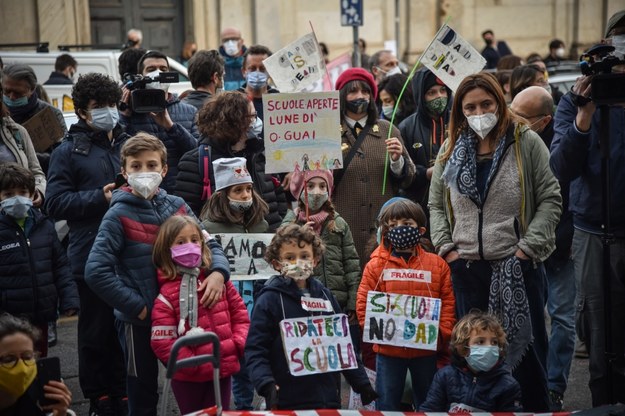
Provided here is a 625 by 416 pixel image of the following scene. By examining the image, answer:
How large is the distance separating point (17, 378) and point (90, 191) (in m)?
2.30

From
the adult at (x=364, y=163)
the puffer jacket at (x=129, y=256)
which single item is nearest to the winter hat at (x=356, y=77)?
the adult at (x=364, y=163)

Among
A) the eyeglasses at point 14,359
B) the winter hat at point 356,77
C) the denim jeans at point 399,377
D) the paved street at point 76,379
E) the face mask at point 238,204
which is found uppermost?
the winter hat at point 356,77

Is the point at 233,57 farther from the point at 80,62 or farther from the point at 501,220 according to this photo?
the point at 501,220

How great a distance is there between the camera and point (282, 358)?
610 cm

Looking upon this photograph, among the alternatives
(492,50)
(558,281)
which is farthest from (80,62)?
(492,50)

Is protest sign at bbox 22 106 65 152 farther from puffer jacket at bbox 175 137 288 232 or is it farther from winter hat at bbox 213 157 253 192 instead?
winter hat at bbox 213 157 253 192

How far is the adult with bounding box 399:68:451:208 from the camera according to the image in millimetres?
8492

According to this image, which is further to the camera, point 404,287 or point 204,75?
point 204,75

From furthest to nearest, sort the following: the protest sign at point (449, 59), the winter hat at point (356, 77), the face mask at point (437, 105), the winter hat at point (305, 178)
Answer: the face mask at point (437, 105), the winter hat at point (356, 77), the protest sign at point (449, 59), the winter hat at point (305, 178)

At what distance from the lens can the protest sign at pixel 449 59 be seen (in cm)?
801

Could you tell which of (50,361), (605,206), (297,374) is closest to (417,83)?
(605,206)

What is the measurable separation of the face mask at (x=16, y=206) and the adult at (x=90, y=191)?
180mm

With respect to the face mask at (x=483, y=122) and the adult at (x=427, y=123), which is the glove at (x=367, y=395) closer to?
the face mask at (x=483, y=122)

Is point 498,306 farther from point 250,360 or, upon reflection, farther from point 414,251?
point 250,360
